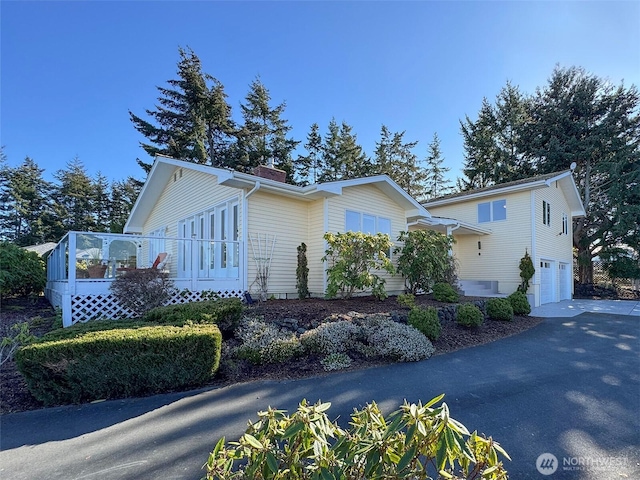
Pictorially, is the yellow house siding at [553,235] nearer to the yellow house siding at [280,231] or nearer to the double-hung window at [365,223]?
the double-hung window at [365,223]

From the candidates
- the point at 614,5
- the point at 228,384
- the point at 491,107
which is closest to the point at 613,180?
the point at 491,107

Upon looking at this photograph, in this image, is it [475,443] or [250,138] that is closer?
[475,443]

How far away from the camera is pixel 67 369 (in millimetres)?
4117

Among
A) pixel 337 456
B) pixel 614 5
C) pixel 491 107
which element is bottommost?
pixel 337 456

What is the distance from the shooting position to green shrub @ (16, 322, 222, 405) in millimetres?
4090

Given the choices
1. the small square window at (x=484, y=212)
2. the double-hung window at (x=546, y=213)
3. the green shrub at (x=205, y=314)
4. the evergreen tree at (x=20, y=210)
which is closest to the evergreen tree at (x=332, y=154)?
the small square window at (x=484, y=212)

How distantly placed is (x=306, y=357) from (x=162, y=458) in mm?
3023

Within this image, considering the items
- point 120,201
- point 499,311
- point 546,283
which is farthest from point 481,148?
point 120,201

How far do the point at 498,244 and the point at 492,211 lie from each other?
168 centimetres

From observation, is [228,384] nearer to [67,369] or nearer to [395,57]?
[67,369]

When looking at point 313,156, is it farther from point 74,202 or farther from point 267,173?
point 74,202

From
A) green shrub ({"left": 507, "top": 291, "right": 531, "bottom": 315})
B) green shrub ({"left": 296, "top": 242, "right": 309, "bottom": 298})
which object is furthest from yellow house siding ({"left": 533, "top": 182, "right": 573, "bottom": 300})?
green shrub ({"left": 296, "top": 242, "right": 309, "bottom": 298})

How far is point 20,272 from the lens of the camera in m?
11.8

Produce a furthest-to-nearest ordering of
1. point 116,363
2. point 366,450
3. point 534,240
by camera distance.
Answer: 1. point 534,240
2. point 116,363
3. point 366,450
